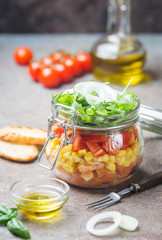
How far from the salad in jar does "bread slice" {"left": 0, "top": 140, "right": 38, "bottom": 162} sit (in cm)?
28

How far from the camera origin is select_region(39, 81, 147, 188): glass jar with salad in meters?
1.63

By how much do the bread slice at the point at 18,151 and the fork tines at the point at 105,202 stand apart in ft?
A: 1.64

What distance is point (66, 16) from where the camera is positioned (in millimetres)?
4527

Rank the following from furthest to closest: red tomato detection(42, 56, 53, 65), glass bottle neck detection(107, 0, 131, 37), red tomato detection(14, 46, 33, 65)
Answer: red tomato detection(14, 46, 33, 65)
red tomato detection(42, 56, 53, 65)
glass bottle neck detection(107, 0, 131, 37)

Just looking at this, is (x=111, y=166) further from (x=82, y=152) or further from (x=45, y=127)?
(x=45, y=127)

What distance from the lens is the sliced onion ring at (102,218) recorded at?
57.3 inches

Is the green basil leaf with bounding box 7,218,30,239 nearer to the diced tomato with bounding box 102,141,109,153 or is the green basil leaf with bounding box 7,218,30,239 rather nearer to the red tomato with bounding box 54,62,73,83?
the diced tomato with bounding box 102,141,109,153

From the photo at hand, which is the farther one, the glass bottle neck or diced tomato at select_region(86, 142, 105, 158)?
the glass bottle neck

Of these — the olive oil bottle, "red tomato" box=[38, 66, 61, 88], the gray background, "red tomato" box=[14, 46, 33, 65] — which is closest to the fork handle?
the olive oil bottle

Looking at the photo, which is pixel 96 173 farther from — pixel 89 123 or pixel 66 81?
pixel 66 81

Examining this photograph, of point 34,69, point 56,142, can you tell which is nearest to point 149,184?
point 56,142

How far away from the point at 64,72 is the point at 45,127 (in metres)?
0.90

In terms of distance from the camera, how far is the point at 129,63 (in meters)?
3.08

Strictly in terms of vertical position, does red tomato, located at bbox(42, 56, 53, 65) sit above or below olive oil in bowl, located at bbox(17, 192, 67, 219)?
below
